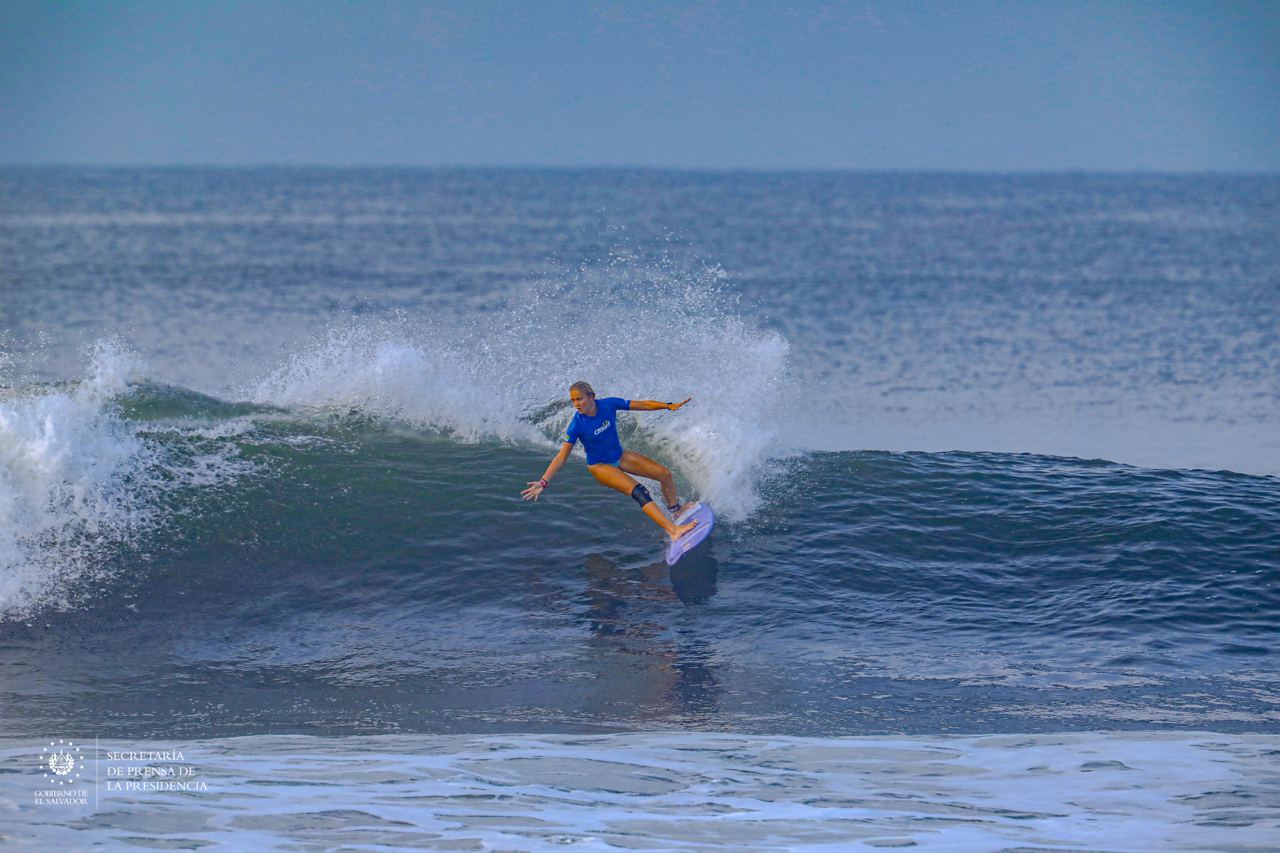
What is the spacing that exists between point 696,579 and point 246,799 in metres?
5.66

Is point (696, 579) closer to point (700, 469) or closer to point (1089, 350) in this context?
point (700, 469)

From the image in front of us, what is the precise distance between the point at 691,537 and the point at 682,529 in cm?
13

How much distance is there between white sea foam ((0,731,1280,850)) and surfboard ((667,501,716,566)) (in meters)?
3.65

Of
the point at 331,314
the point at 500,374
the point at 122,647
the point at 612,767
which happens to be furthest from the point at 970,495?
the point at 331,314

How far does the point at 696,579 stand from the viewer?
11914 mm

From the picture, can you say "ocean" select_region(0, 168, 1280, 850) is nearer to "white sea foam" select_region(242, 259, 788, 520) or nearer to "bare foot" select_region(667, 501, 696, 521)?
"white sea foam" select_region(242, 259, 788, 520)

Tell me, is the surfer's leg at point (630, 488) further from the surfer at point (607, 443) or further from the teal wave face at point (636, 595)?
the teal wave face at point (636, 595)

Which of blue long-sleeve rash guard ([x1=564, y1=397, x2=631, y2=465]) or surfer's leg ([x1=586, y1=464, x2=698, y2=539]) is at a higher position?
blue long-sleeve rash guard ([x1=564, y1=397, x2=631, y2=465])

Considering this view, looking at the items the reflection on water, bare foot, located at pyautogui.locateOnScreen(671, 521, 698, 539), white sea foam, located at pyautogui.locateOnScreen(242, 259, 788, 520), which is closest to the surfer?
bare foot, located at pyautogui.locateOnScreen(671, 521, 698, 539)

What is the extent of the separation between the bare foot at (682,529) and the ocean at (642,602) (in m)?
0.31

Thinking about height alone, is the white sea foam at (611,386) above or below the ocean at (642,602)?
above

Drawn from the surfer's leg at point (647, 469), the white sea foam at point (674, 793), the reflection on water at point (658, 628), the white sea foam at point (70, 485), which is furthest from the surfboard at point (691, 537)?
the white sea foam at point (70, 485)

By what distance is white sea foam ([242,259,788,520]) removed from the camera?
14.4m

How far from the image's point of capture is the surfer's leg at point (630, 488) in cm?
1215
